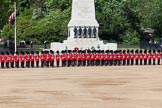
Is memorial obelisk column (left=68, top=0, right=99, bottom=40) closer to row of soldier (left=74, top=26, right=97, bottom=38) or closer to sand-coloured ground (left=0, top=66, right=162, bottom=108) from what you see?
row of soldier (left=74, top=26, right=97, bottom=38)

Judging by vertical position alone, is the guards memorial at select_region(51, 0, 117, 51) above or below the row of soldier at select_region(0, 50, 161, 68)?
above

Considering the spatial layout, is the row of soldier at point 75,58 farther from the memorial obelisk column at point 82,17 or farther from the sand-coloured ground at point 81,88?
the memorial obelisk column at point 82,17

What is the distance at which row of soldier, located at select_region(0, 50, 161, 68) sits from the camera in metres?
30.4

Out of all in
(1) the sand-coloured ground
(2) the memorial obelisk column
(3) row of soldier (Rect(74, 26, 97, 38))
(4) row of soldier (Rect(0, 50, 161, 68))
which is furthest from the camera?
(3) row of soldier (Rect(74, 26, 97, 38))

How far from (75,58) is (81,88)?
10.6 metres

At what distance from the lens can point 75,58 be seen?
103 feet

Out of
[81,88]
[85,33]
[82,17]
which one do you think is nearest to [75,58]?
[81,88]

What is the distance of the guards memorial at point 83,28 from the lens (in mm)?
46812

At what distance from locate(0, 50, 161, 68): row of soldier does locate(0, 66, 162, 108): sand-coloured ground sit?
1.17 m

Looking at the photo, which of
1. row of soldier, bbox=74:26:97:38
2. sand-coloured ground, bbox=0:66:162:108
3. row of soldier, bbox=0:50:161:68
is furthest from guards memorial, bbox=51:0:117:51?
sand-coloured ground, bbox=0:66:162:108

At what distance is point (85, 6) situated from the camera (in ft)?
153

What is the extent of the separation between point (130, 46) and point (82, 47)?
54.1 feet

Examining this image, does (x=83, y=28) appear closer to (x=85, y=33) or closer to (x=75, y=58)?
(x=85, y=33)

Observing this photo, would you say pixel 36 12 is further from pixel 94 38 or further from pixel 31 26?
pixel 94 38
